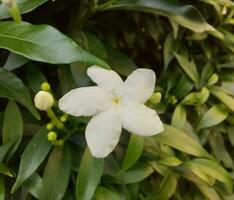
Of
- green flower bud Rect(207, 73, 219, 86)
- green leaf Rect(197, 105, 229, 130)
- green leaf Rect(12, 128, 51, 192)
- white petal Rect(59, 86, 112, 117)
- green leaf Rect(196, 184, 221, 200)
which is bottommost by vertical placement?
green leaf Rect(196, 184, 221, 200)

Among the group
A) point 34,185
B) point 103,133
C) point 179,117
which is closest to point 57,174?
point 34,185

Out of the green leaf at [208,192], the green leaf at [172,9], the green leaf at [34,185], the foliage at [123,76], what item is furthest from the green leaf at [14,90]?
the green leaf at [208,192]

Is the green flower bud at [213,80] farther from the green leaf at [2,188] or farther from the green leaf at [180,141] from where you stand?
the green leaf at [2,188]

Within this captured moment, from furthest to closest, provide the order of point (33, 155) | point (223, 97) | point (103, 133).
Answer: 1. point (223, 97)
2. point (33, 155)
3. point (103, 133)

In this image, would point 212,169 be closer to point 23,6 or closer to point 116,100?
point 116,100

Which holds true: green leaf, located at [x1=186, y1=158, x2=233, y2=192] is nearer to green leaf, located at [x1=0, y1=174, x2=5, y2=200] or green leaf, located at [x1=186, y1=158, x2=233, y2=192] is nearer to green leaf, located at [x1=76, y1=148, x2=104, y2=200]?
green leaf, located at [x1=76, y1=148, x2=104, y2=200]

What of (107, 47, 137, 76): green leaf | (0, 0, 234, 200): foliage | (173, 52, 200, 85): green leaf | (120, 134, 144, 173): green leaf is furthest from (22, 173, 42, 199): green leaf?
(173, 52, 200, 85): green leaf
